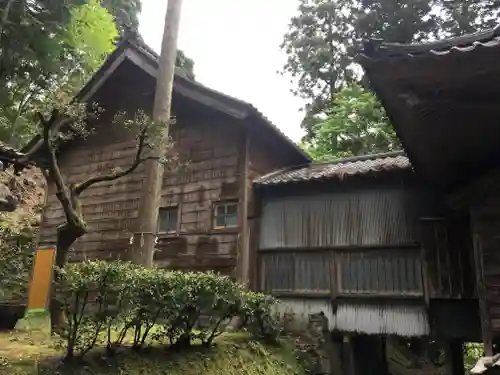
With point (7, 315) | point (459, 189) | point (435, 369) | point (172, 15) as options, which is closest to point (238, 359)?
point (459, 189)

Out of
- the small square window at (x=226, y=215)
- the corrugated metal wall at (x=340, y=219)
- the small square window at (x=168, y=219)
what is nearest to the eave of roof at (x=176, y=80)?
the corrugated metal wall at (x=340, y=219)

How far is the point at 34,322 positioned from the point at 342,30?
69.4 feet

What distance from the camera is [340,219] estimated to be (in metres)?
10.5

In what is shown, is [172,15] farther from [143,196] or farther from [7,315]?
[7,315]

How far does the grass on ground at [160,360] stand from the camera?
575 centimetres

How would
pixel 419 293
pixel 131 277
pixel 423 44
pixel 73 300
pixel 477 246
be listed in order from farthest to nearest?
pixel 419 293 < pixel 477 246 < pixel 131 277 < pixel 73 300 < pixel 423 44

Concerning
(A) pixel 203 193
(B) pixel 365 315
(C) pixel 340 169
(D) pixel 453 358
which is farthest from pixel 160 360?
(D) pixel 453 358

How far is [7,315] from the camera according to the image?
9.82 m

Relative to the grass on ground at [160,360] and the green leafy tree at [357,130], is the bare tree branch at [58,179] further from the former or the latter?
the green leafy tree at [357,130]

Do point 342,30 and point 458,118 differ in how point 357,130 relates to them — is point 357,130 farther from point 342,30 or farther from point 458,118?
point 458,118

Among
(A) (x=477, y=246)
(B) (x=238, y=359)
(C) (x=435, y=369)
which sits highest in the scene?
(A) (x=477, y=246)

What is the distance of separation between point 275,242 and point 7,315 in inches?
239

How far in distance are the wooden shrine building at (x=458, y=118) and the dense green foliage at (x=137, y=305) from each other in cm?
384

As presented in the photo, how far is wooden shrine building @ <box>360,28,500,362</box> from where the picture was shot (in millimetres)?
4324
